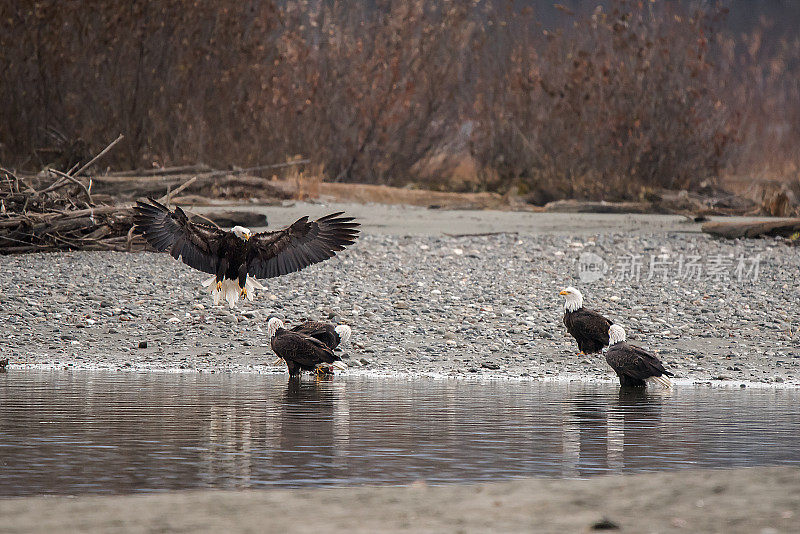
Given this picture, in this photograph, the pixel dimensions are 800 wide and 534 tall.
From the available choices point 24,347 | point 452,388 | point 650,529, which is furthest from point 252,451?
point 24,347

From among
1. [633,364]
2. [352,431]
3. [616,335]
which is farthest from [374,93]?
[352,431]

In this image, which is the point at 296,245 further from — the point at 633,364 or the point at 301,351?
the point at 633,364

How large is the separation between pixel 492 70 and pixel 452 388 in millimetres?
17904

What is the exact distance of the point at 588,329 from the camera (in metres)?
11.4

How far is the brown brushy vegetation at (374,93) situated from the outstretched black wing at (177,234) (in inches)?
395

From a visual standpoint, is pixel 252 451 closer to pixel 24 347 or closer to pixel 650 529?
pixel 650 529

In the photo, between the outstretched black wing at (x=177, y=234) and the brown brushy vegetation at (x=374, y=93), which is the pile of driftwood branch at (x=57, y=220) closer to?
the outstretched black wing at (x=177, y=234)

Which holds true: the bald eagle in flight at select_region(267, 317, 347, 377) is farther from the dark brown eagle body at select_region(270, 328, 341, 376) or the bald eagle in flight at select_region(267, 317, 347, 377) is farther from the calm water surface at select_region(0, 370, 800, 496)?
the calm water surface at select_region(0, 370, 800, 496)

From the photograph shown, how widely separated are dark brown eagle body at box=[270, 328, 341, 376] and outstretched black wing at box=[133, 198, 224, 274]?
0.95 meters

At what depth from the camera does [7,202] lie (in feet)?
51.2

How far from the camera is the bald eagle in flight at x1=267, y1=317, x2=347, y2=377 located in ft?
35.4

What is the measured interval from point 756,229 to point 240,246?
8.65m

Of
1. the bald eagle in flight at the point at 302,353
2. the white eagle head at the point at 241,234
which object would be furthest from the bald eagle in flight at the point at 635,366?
the white eagle head at the point at 241,234

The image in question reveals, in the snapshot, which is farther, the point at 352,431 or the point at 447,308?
the point at 447,308
